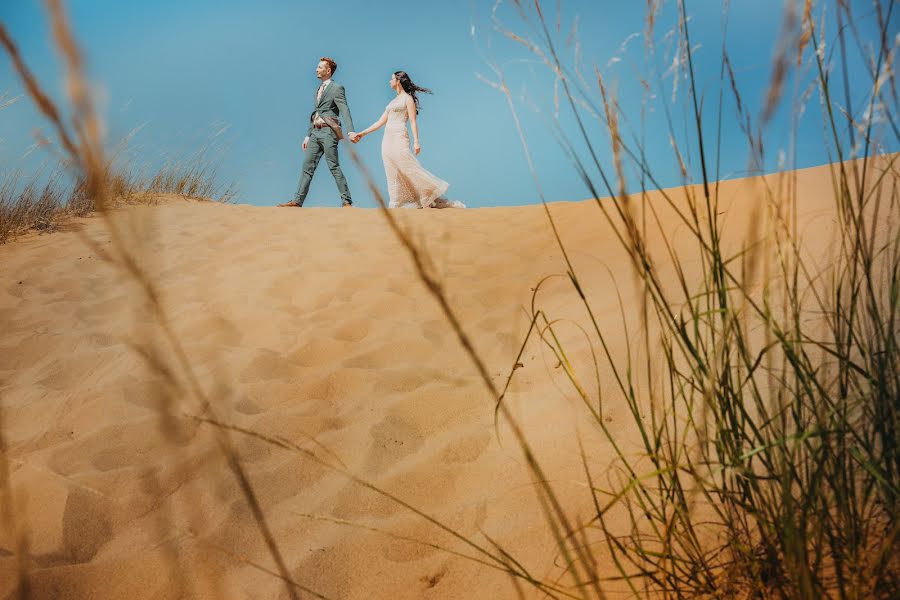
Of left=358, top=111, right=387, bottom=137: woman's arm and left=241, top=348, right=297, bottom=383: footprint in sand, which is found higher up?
left=358, top=111, right=387, bottom=137: woman's arm

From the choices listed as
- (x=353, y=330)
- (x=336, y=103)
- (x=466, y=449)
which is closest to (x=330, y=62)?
(x=336, y=103)

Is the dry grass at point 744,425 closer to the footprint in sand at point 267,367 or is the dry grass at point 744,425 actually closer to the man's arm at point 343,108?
the footprint in sand at point 267,367

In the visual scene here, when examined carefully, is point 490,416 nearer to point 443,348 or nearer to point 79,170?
point 443,348

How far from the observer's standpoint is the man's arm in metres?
6.43

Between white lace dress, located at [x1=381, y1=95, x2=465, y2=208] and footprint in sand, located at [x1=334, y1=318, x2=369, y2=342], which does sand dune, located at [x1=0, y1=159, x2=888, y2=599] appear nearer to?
footprint in sand, located at [x1=334, y1=318, x2=369, y2=342]

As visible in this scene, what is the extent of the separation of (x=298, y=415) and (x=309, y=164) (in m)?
5.45

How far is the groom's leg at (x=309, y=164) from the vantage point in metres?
6.76

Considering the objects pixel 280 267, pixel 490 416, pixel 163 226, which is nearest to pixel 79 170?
pixel 490 416

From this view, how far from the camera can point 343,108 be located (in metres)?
6.44

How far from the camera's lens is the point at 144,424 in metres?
1.94

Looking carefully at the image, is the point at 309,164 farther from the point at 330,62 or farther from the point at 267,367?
the point at 267,367

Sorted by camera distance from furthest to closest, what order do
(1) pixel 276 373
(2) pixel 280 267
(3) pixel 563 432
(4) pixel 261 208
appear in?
(4) pixel 261 208
(2) pixel 280 267
(1) pixel 276 373
(3) pixel 563 432

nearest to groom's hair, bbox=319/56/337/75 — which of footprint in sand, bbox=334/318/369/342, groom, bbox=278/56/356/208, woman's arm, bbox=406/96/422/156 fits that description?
groom, bbox=278/56/356/208

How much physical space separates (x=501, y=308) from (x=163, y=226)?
410cm
